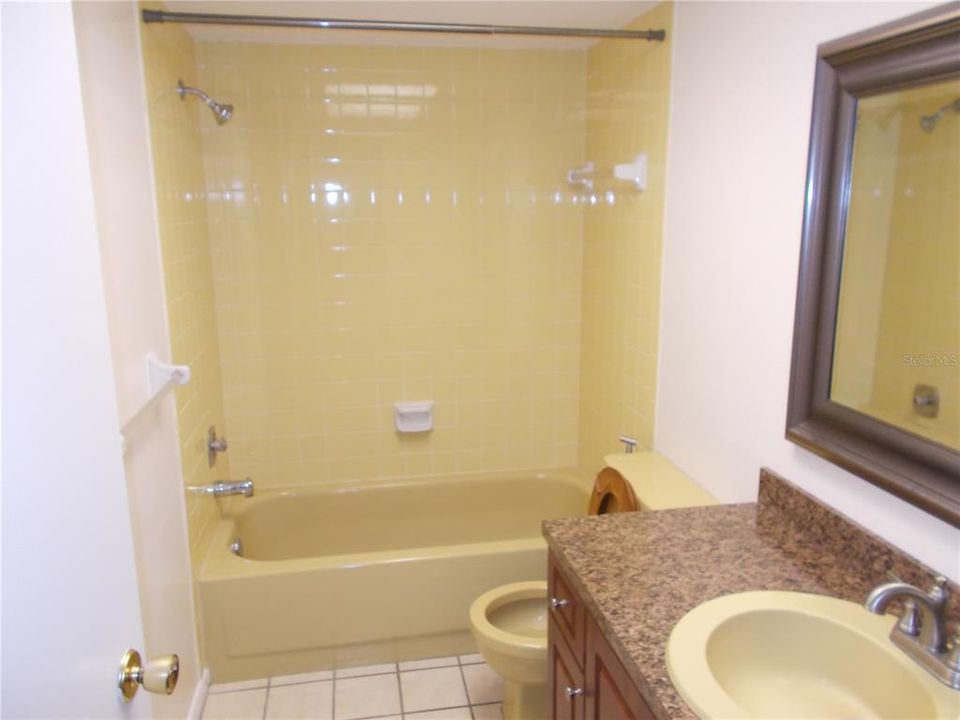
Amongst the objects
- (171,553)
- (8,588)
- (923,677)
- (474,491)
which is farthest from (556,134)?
(8,588)

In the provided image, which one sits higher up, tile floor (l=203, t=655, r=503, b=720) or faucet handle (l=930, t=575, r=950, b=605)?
faucet handle (l=930, t=575, r=950, b=605)

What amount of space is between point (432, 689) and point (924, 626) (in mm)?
1777

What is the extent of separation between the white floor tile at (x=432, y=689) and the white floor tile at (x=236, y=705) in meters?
0.49

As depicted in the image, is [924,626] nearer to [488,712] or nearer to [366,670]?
[488,712]

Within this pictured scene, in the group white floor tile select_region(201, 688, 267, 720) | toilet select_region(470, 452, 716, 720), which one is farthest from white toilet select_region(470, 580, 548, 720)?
white floor tile select_region(201, 688, 267, 720)

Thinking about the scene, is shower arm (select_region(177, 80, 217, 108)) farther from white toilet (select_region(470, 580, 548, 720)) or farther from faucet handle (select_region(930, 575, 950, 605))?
faucet handle (select_region(930, 575, 950, 605))

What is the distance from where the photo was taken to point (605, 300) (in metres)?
2.99

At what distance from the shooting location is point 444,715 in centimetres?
242

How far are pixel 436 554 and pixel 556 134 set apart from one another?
6.07ft

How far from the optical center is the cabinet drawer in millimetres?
1625

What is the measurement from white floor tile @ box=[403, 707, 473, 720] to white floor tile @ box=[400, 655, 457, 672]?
24cm

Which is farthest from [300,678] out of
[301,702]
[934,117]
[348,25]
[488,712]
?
[934,117]

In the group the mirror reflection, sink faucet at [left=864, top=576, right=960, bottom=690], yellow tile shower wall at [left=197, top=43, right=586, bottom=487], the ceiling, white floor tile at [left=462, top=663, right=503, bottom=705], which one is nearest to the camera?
sink faucet at [left=864, top=576, right=960, bottom=690]

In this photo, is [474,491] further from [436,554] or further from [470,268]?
[470,268]
